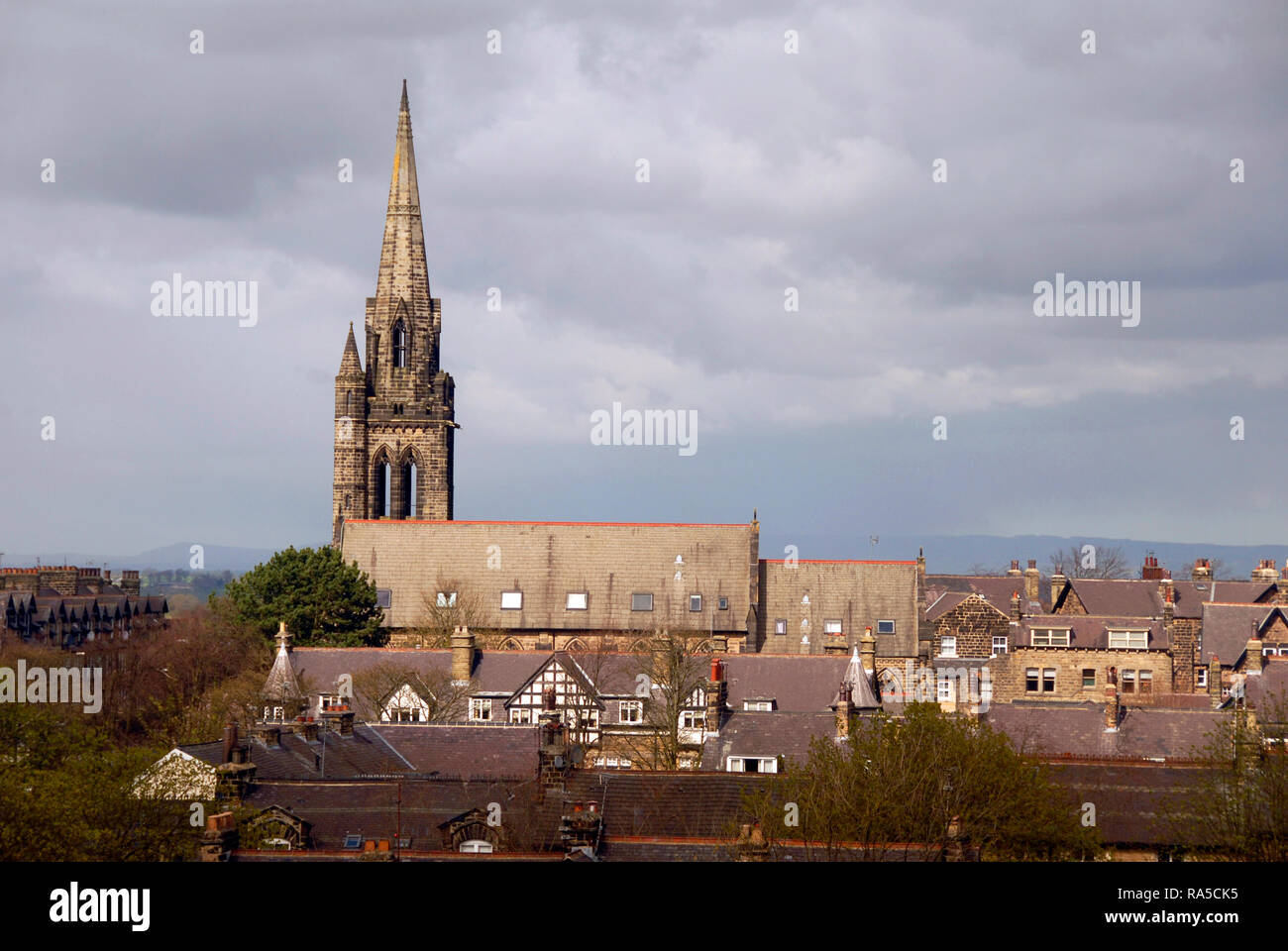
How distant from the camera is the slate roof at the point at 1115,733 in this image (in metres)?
51.2

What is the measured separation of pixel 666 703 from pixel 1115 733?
61.2ft

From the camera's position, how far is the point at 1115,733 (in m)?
52.1

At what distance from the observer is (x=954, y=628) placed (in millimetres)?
87938

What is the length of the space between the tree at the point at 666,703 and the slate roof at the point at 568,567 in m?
20.1

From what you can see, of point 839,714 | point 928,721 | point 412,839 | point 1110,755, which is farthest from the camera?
point 839,714

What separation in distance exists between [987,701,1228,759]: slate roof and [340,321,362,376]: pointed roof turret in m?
62.4

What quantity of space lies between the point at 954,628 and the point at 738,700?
933 inches

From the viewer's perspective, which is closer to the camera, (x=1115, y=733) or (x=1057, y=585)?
(x=1115, y=733)

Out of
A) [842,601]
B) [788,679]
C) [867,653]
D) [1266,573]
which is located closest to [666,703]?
[788,679]

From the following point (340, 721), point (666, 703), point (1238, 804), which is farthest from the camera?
point (666, 703)

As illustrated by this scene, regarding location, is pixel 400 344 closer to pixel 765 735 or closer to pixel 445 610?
pixel 445 610

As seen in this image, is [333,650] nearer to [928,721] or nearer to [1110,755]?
[1110,755]
